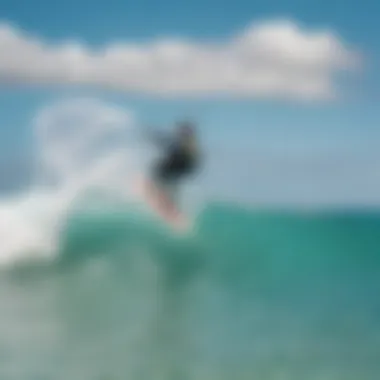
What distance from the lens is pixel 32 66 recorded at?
1.29m

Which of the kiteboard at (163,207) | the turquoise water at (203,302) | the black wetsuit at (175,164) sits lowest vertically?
the turquoise water at (203,302)

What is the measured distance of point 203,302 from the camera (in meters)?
1.28

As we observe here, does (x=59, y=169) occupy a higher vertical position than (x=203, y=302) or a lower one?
higher

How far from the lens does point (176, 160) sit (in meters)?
1.27

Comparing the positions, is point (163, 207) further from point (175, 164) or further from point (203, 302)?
point (203, 302)

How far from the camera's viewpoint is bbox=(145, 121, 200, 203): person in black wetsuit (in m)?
1.27

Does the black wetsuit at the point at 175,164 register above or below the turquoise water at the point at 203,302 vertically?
above

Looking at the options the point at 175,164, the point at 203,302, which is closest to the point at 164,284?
the point at 203,302

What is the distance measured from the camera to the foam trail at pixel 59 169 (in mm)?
1278

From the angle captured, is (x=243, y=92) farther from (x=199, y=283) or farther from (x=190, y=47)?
(x=199, y=283)

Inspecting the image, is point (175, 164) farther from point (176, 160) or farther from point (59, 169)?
point (59, 169)

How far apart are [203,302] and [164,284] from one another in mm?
79

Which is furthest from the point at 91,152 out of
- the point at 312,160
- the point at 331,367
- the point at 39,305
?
the point at 331,367

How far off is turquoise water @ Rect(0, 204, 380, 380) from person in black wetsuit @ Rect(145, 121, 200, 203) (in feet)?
0.25
